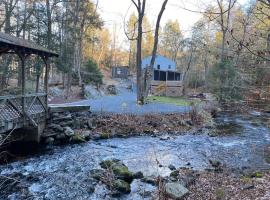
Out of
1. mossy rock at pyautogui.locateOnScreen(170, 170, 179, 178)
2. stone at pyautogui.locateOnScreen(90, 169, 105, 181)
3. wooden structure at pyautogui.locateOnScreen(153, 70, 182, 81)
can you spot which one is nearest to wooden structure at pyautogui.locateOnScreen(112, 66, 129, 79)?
wooden structure at pyautogui.locateOnScreen(153, 70, 182, 81)

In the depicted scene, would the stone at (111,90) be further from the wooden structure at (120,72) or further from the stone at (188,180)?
the stone at (188,180)

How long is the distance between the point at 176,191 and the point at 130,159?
4.02 meters

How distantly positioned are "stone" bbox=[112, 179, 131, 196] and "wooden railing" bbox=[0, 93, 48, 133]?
4.78 m

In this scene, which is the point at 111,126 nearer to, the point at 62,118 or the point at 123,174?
the point at 62,118

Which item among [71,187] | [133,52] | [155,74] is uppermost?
[133,52]

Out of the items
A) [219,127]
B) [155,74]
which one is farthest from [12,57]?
[155,74]

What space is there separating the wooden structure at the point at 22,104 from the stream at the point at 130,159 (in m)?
1.46

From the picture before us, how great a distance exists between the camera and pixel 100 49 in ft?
200

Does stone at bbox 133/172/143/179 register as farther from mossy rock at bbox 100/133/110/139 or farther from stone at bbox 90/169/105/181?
mossy rock at bbox 100/133/110/139

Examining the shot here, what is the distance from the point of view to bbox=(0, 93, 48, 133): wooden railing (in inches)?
416

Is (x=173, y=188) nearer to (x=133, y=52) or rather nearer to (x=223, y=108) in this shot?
(x=223, y=108)

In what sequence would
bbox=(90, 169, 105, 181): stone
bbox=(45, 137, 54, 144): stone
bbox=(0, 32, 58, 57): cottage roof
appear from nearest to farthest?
bbox=(90, 169, 105, 181): stone, bbox=(0, 32, 58, 57): cottage roof, bbox=(45, 137, 54, 144): stone

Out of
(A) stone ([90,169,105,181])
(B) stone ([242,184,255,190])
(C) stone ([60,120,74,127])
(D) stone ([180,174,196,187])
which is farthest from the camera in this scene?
(C) stone ([60,120,74,127])

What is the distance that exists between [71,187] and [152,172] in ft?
8.46
